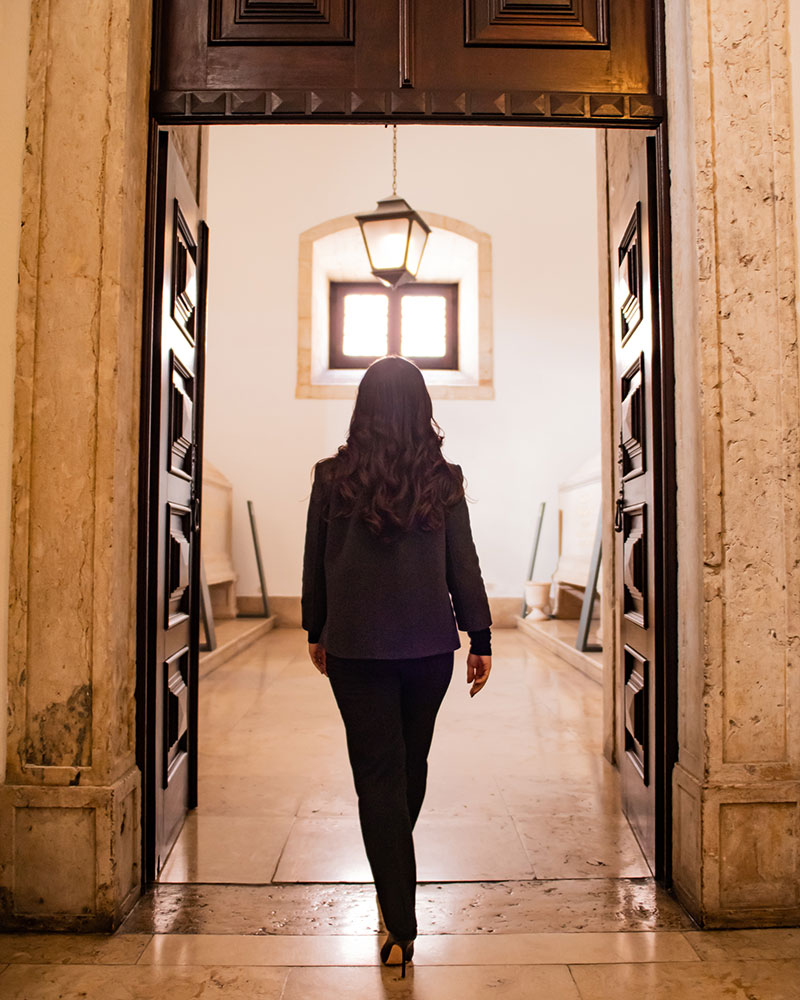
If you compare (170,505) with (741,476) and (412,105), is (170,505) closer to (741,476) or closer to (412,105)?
(412,105)

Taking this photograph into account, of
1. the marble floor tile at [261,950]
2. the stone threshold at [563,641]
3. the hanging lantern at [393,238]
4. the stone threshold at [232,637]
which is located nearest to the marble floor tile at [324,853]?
the marble floor tile at [261,950]

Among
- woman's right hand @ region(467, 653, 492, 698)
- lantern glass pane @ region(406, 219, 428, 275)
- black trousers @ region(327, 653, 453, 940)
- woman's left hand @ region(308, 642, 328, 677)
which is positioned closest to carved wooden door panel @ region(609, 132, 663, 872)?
woman's right hand @ region(467, 653, 492, 698)

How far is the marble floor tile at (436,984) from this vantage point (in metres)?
1.85

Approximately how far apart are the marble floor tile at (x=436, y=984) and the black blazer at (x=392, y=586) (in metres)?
0.76

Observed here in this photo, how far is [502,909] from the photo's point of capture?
2283 millimetres

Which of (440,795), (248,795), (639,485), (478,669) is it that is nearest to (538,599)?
(440,795)

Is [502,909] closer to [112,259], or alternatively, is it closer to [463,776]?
[463,776]

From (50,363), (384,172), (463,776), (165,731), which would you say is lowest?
(463,776)

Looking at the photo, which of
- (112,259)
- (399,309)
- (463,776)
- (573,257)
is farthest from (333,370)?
(112,259)

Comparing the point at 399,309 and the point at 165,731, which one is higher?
the point at 399,309

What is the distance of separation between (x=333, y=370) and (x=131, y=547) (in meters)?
7.01

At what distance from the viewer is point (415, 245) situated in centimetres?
601

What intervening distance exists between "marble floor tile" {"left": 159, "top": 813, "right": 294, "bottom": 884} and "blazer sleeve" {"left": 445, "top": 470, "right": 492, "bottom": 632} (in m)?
1.12

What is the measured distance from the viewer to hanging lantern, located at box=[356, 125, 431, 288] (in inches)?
226
